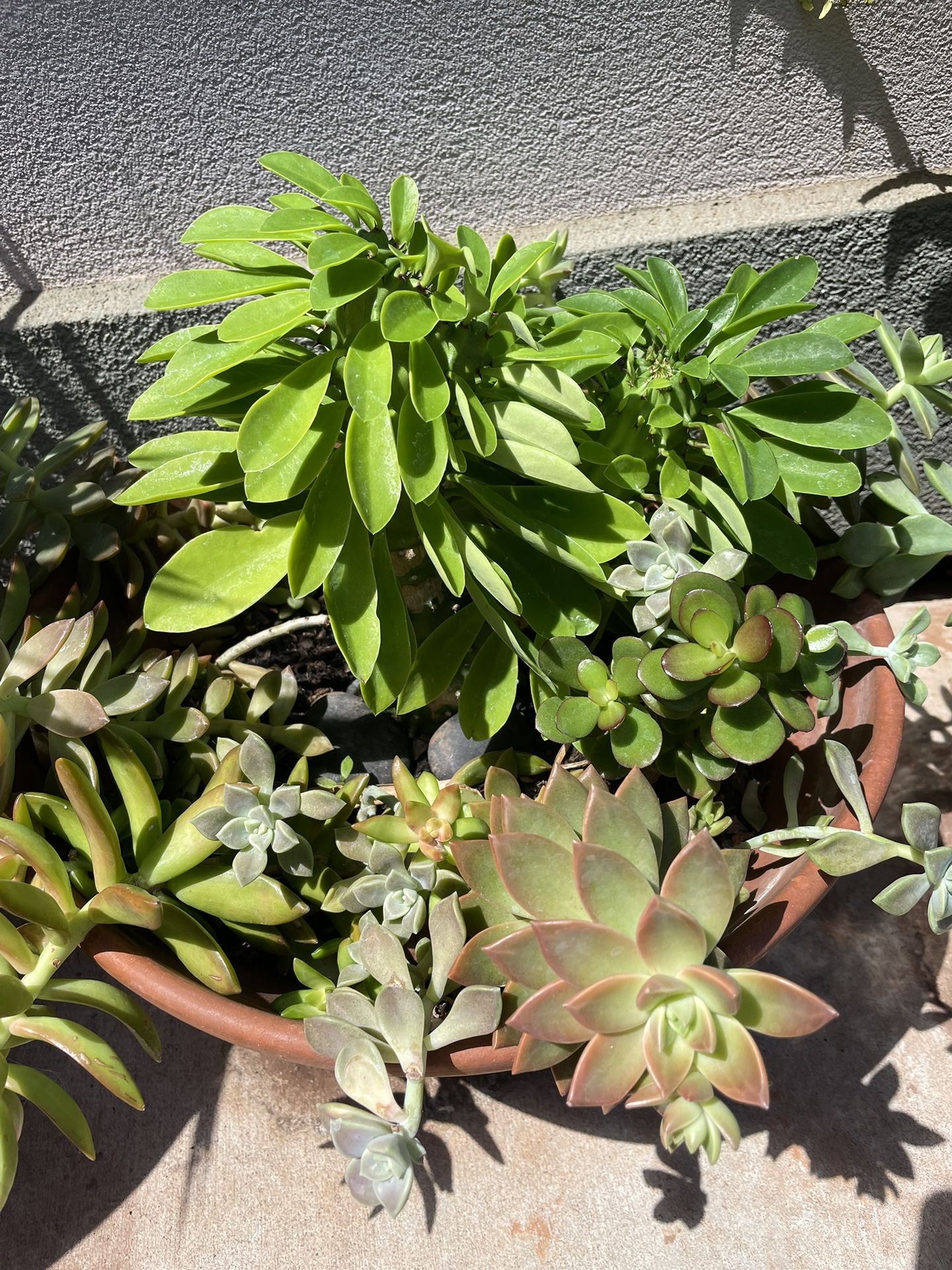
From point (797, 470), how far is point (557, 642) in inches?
10.9

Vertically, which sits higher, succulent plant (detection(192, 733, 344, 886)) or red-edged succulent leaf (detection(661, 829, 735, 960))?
succulent plant (detection(192, 733, 344, 886))

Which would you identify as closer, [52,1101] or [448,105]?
[52,1101]

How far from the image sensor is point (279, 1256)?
0.81 m

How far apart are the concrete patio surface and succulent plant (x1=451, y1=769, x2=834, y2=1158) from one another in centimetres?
28

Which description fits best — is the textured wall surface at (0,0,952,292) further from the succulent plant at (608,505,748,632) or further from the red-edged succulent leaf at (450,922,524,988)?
the red-edged succulent leaf at (450,922,524,988)

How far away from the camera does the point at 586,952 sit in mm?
601

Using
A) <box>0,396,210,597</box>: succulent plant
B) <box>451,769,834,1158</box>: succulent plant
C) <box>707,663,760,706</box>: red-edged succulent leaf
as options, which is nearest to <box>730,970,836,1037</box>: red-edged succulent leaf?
<box>451,769,834,1158</box>: succulent plant

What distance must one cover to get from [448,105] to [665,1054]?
1.10m

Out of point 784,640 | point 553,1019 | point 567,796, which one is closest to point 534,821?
point 567,796

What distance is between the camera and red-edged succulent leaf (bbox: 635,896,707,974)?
56 centimetres

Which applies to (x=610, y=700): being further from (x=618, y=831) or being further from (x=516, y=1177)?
(x=516, y=1177)

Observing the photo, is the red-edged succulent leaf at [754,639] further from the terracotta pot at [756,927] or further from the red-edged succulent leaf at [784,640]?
the terracotta pot at [756,927]

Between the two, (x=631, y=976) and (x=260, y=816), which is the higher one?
(x=260, y=816)

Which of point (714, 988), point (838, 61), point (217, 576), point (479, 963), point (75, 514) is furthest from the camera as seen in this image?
point (838, 61)
